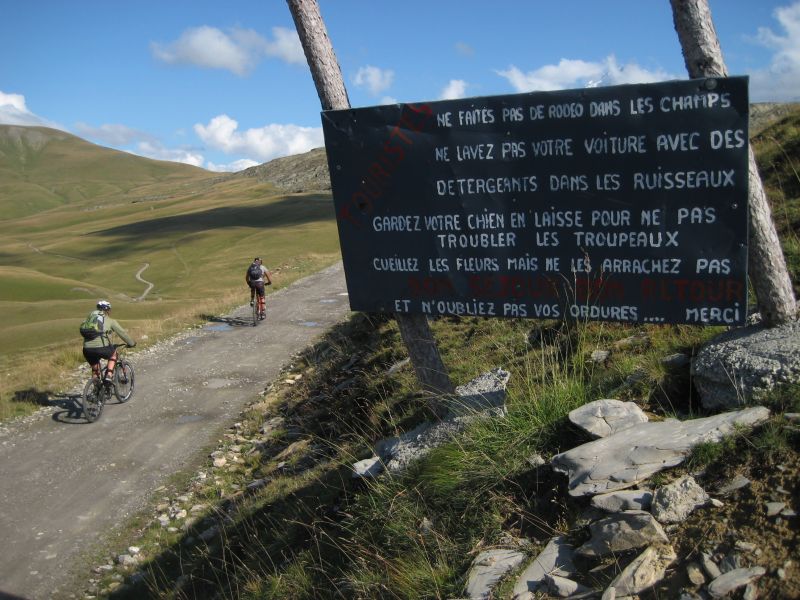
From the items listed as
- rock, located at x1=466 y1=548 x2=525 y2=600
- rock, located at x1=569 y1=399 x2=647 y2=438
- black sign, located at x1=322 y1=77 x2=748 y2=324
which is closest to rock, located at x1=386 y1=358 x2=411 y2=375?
black sign, located at x1=322 y1=77 x2=748 y2=324

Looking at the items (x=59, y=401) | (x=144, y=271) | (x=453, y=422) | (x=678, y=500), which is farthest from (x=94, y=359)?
(x=144, y=271)

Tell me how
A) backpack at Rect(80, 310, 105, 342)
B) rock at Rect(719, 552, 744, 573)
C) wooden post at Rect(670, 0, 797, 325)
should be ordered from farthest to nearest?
backpack at Rect(80, 310, 105, 342), wooden post at Rect(670, 0, 797, 325), rock at Rect(719, 552, 744, 573)

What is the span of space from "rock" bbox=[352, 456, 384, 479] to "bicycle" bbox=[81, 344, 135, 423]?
33.6 feet

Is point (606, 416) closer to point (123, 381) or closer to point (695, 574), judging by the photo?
point (695, 574)

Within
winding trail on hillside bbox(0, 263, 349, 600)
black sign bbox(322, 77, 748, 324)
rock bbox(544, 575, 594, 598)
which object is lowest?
winding trail on hillside bbox(0, 263, 349, 600)

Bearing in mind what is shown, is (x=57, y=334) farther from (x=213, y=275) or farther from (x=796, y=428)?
(x=213, y=275)

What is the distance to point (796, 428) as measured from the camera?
4133 millimetres

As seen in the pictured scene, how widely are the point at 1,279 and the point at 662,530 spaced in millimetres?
76139

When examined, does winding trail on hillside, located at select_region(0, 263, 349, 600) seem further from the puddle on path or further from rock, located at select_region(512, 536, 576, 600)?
rock, located at select_region(512, 536, 576, 600)

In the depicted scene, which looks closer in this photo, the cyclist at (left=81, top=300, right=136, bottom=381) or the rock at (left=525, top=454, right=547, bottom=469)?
the rock at (left=525, top=454, right=547, bottom=469)

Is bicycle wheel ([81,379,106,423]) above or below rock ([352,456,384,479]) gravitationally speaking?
below

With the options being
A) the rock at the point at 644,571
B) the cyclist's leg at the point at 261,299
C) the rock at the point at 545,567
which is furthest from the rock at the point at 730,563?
the cyclist's leg at the point at 261,299

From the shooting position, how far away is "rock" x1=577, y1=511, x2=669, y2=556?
3752 millimetres

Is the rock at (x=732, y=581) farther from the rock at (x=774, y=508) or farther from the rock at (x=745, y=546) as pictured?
the rock at (x=774, y=508)
